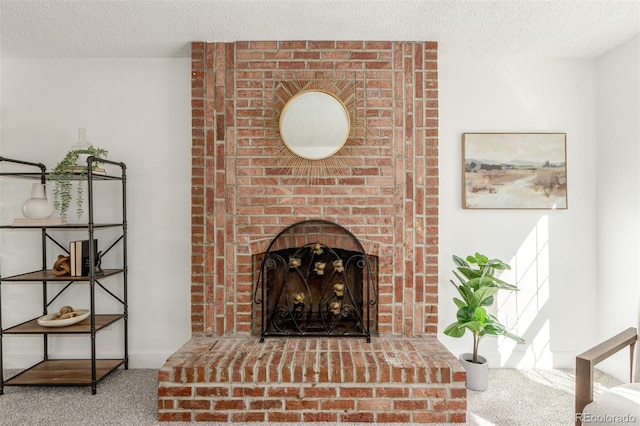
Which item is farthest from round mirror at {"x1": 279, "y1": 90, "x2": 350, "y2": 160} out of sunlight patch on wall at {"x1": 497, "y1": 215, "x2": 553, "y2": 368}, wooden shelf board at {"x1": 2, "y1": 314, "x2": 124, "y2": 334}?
wooden shelf board at {"x1": 2, "y1": 314, "x2": 124, "y2": 334}

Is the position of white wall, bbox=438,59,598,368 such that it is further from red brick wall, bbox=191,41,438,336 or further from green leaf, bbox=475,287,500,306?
green leaf, bbox=475,287,500,306

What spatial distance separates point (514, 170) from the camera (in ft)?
9.74

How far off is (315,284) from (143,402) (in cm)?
136

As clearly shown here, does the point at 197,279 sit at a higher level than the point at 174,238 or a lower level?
lower

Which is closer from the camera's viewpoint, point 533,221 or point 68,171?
point 68,171

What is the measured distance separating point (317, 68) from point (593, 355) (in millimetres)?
2347

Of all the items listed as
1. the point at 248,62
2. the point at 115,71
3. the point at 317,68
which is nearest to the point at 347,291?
the point at 317,68

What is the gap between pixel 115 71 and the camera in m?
2.99

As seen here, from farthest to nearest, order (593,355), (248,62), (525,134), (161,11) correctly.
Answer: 1. (525,134)
2. (248,62)
3. (161,11)
4. (593,355)

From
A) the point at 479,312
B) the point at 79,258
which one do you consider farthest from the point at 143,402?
the point at 479,312

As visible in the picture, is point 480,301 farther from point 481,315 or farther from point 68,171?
point 68,171

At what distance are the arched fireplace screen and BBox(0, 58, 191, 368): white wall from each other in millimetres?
708

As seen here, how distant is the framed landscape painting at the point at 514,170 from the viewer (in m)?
2.97

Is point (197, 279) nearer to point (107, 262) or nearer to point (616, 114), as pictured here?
point (107, 262)
